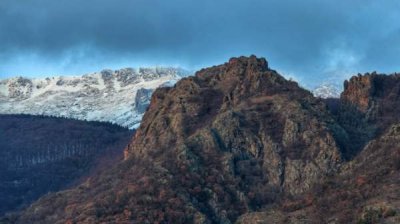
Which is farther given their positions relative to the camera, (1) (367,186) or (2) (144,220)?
(2) (144,220)

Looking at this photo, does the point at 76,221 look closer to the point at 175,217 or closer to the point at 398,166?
the point at 175,217

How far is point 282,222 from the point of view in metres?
159

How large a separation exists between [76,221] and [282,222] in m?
55.5

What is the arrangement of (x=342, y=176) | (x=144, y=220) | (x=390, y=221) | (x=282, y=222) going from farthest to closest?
(x=144, y=220), (x=342, y=176), (x=282, y=222), (x=390, y=221)

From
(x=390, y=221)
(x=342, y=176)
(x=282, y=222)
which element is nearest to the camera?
(x=390, y=221)

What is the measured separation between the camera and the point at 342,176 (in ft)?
580

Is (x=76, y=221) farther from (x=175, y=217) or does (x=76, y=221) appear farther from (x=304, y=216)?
(x=304, y=216)

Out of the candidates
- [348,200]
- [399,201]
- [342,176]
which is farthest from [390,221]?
[342,176]

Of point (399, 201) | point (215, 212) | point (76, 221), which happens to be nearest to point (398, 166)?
point (399, 201)

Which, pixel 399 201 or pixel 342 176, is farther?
pixel 342 176

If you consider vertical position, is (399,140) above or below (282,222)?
above

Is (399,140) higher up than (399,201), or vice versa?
(399,140)

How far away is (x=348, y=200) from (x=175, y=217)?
45.5 metres

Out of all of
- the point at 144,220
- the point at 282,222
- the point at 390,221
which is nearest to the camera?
the point at 390,221
